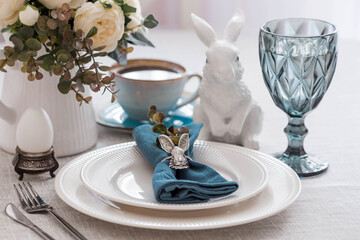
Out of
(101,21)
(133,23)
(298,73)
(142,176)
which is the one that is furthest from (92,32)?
(298,73)

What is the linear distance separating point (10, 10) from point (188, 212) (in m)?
0.42

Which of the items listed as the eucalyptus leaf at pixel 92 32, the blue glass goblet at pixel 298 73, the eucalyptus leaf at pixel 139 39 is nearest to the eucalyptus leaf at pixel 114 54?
the eucalyptus leaf at pixel 139 39

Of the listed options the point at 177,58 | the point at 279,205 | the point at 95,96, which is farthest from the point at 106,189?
the point at 177,58

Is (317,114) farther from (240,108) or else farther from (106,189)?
(106,189)

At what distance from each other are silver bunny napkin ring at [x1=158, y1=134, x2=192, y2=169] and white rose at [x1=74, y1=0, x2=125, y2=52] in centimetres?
18

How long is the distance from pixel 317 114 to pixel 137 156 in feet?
1.57

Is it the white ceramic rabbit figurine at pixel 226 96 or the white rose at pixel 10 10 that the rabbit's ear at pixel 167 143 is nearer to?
the white ceramic rabbit figurine at pixel 226 96

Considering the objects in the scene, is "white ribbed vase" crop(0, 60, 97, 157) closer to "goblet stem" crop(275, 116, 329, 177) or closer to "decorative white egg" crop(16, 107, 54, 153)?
"decorative white egg" crop(16, 107, 54, 153)

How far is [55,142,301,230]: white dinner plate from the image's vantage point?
0.80m

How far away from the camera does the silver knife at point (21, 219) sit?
82 cm

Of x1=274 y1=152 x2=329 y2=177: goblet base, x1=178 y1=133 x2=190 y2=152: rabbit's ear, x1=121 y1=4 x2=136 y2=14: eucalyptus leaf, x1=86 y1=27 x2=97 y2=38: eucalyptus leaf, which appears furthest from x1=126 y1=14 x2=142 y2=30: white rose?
x1=274 y1=152 x2=329 y2=177: goblet base

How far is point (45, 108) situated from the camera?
1087 millimetres

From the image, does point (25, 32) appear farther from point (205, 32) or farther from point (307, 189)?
point (307, 189)

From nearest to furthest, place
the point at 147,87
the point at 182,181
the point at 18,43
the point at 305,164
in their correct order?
the point at 182,181, the point at 18,43, the point at 305,164, the point at 147,87
